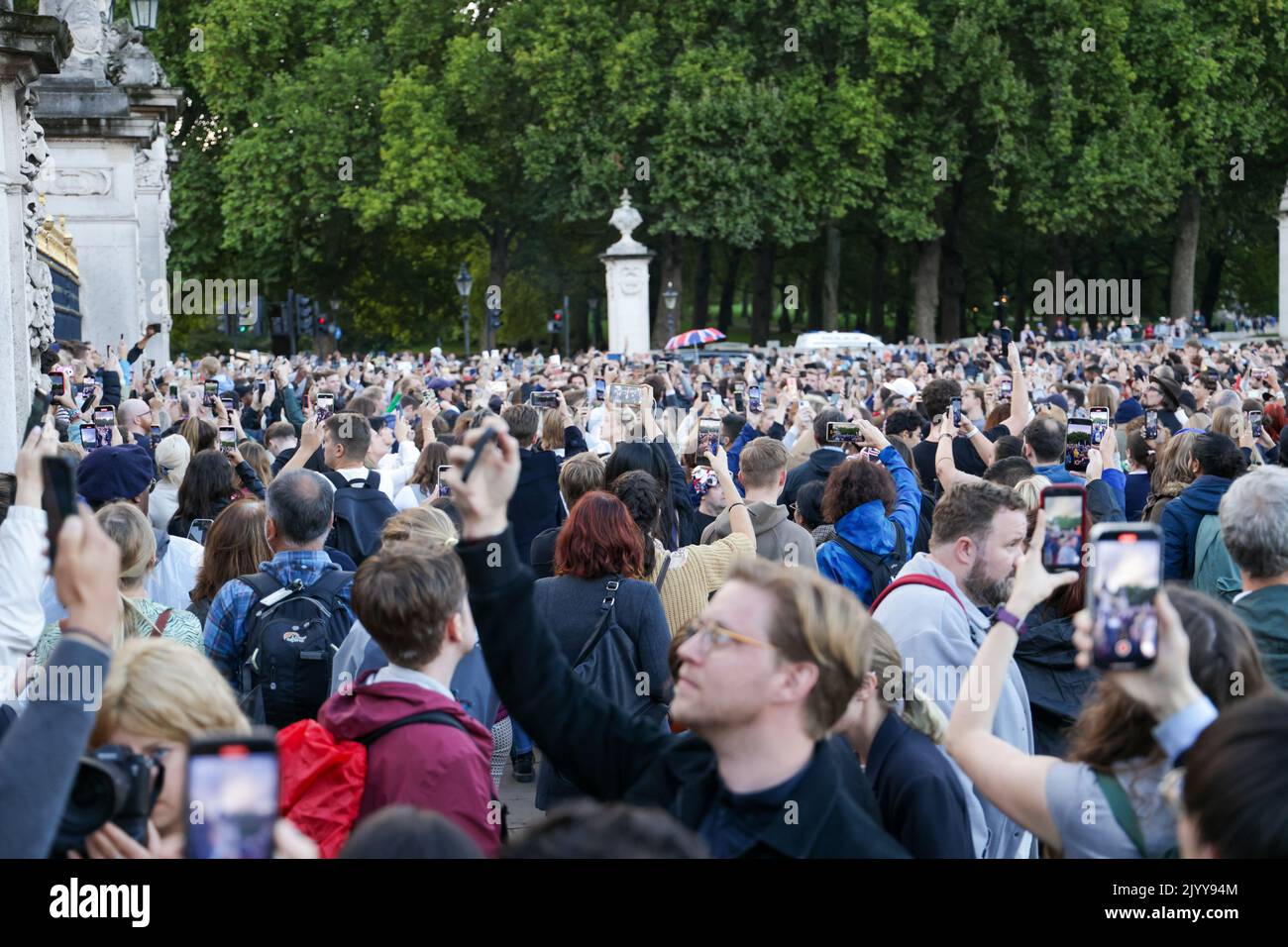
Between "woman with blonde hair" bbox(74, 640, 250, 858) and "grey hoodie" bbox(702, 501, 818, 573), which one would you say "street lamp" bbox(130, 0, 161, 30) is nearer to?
"grey hoodie" bbox(702, 501, 818, 573)

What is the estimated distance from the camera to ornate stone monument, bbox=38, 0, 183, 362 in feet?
59.9

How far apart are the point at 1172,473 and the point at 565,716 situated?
526 cm

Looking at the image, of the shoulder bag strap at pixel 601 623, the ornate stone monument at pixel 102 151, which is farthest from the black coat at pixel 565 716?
the ornate stone monument at pixel 102 151

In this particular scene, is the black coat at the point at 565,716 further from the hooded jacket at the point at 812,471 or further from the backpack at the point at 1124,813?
the hooded jacket at the point at 812,471

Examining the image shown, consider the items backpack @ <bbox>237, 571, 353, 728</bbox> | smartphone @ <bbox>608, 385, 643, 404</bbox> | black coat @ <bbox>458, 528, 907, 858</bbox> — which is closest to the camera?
black coat @ <bbox>458, 528, 907, 858</bbox>

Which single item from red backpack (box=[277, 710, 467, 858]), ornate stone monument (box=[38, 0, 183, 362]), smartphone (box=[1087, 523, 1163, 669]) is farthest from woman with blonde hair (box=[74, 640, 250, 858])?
ornate stone monument (box=[38, 0, 183, 362])

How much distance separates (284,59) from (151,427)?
37194 millimetres

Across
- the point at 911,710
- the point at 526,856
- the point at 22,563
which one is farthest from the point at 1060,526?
the point at 22,563

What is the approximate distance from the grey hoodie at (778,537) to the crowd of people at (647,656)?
0.05 feet

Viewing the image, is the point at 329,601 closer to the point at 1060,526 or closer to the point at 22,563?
the point at 22,563

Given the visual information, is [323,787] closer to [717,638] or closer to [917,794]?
[717,638]

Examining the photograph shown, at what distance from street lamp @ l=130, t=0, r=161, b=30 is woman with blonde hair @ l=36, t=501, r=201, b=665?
1253cm

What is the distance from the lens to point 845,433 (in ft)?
31.0

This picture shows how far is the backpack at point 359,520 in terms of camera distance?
7918 mm
